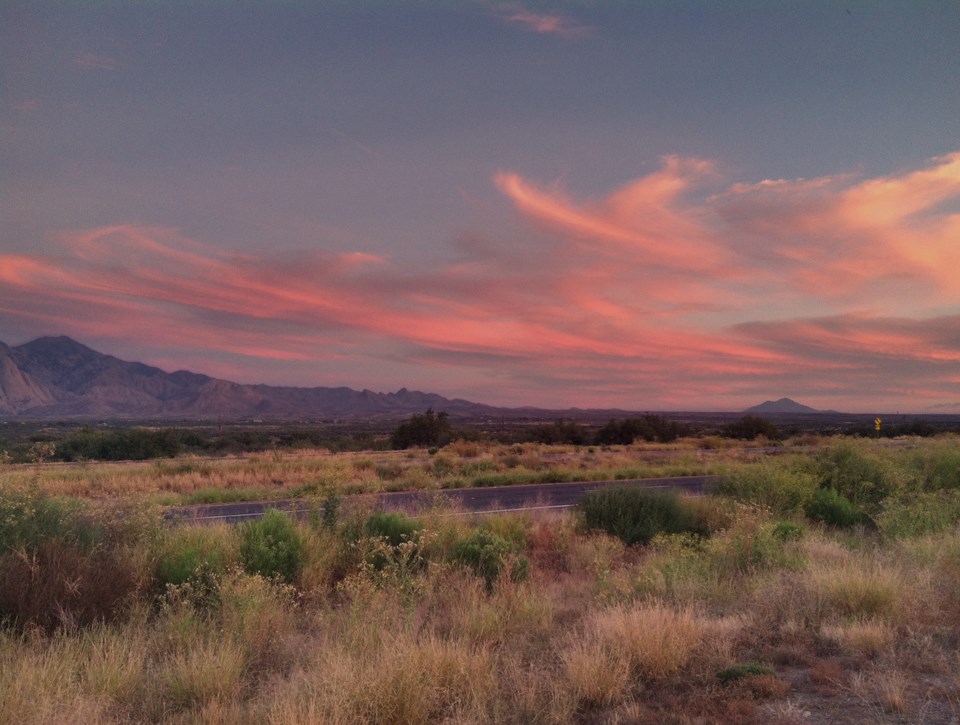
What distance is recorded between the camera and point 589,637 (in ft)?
23.4

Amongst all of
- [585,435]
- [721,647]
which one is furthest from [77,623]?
[585,435]

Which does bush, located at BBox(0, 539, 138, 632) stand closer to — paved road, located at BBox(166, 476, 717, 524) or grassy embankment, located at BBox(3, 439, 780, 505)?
paved road, located at BBox(166, 476, 717, 524)

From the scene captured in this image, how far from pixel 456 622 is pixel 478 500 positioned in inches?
618

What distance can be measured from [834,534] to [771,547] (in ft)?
13.6

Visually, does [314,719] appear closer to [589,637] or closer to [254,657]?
[254,657]

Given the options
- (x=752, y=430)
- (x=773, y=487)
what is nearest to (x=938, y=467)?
(x=773, y=487)

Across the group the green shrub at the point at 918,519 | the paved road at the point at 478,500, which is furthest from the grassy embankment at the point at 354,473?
the green shrub at the point at 918,519

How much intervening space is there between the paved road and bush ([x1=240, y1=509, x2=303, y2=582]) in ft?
15.7

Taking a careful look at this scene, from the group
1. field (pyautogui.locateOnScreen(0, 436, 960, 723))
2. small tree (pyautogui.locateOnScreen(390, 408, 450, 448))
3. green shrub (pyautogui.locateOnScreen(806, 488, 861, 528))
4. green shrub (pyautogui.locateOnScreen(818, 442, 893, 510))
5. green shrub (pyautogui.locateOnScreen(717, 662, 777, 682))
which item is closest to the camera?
field (pyautogui.locateOnScreen(0, 436, 960, 723))

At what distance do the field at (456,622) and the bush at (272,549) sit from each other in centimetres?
4

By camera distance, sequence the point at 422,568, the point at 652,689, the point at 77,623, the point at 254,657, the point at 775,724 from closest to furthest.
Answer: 1. the point at 775,724
2. the point at 652,689
3. the point at 254,657
4. the point at 77,623
5. the point at 422,568

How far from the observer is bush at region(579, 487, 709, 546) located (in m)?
15.0

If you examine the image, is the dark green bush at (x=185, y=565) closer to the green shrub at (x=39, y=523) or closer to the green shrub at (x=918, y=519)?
the green shrub at (x=39, y=523)

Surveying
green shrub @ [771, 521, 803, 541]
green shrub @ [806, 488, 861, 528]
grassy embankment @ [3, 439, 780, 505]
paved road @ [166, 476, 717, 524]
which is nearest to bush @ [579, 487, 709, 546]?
green shrub @ [771, 521, 803, 541]
